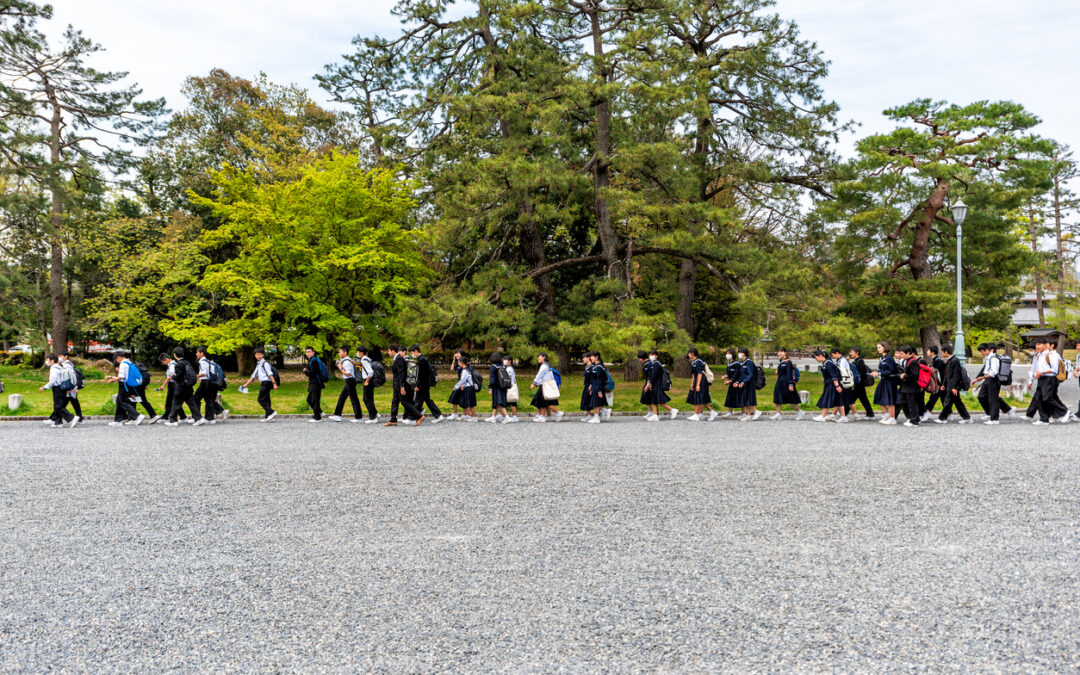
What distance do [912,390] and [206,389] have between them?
15367 mm

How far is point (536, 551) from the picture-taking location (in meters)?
4.79

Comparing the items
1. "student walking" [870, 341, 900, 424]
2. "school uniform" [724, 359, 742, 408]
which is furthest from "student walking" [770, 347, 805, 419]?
"student walking" [870, 341, 900, 424]

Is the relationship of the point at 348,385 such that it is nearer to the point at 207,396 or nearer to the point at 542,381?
the point at 207,396

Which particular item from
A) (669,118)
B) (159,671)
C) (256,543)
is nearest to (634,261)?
(669,118)

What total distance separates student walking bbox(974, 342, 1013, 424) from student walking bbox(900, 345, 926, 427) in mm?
1250

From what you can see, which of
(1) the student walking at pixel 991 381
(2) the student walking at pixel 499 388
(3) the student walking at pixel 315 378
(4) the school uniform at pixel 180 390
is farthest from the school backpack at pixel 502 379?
(1) the student walking at pixel 991 381

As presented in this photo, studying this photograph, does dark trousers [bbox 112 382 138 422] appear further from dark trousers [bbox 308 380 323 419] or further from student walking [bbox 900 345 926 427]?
student walking [bbox 900 345 926 427]

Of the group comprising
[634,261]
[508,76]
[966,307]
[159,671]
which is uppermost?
[508,76]

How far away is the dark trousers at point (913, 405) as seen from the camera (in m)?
12.7

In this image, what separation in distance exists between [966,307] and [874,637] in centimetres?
2255

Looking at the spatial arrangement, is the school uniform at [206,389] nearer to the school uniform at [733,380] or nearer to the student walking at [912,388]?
the school uniform at [733,380]

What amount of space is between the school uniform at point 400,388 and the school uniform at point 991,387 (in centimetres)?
1213

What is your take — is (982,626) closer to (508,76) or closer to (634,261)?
(508,76)

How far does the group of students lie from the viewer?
12.7m
